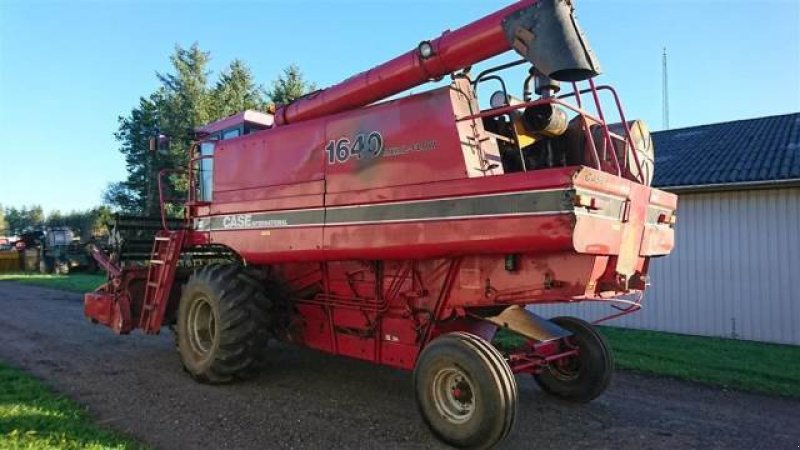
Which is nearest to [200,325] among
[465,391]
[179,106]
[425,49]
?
[465,391]

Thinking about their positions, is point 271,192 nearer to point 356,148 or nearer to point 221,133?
point 356,148

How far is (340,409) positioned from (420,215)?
215 cm

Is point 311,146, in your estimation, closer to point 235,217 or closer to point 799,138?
point 235,217

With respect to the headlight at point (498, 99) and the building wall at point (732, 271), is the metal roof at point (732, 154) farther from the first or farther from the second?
the headlight at point (498, 99)

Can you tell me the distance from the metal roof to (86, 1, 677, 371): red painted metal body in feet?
23.6

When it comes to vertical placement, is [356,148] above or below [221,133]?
below

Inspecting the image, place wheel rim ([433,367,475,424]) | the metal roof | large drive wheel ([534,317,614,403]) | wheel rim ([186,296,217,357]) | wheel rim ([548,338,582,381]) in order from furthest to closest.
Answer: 1. the metal roof
2. wheel rim ([186,296,217,357])
3. wheel rim ([548,338,582,381])
4. large drive wheel ([534,317,614,403])
5. wheel rim ([433,367,475,424])

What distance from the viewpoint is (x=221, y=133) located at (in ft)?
26.9

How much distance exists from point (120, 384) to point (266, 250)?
220cm

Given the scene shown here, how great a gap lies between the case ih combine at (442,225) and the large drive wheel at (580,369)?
17 mm

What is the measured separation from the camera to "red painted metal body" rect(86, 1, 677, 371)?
190 inches

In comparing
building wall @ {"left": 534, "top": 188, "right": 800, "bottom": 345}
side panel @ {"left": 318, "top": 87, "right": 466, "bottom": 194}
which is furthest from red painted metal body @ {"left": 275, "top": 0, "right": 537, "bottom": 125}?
building wall @ {"left": 534, "top": 188, "right": 800, "bottom": 345}

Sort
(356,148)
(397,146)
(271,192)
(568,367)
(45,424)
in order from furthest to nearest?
(271,192), (568,367), (356,148), (397,146), (45,424)

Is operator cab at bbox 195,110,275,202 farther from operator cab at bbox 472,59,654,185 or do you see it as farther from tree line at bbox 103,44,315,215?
tree line at bbox 103,44,315,215
